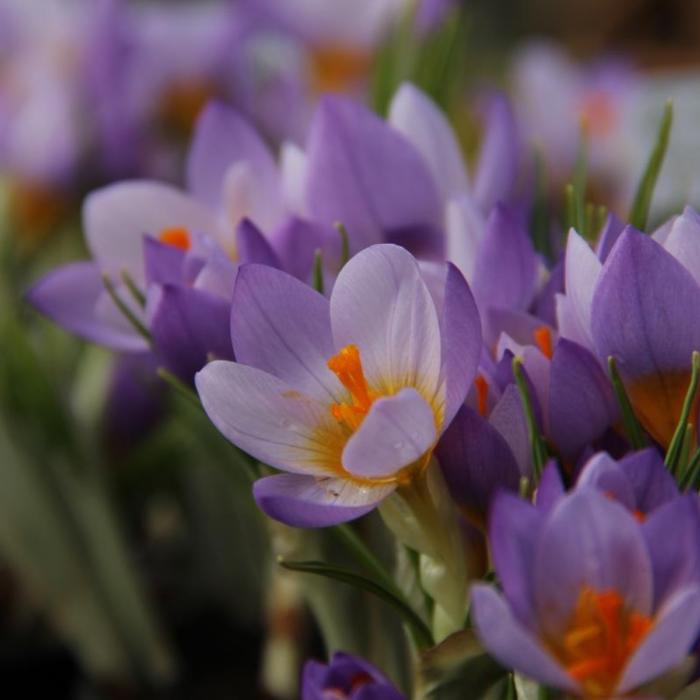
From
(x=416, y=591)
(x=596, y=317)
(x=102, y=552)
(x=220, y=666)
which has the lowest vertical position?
(x=220, y=666)

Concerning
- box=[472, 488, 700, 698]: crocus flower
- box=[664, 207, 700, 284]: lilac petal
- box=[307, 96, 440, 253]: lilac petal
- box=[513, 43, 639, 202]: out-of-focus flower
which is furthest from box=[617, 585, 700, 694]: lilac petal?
box=[513, 43, 639, 202]: out-of-focus flower

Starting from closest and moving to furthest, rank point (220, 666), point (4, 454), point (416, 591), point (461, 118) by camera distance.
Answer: point (416, 591)
point (4, 454)
point (220, 666)
point (461, 118)

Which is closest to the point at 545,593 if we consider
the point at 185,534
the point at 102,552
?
the point at 102,552

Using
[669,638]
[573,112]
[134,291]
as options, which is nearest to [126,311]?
[134,291]

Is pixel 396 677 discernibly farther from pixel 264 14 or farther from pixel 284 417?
pixel 264 14

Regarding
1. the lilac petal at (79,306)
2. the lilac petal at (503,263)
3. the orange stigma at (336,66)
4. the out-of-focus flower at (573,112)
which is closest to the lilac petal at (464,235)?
the lilac petal at (503,263)

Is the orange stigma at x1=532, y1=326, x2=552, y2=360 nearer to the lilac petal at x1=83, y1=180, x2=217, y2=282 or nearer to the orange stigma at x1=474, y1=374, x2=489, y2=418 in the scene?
the orange stigma at x1=474, y1=374, x2=489, y2=418
